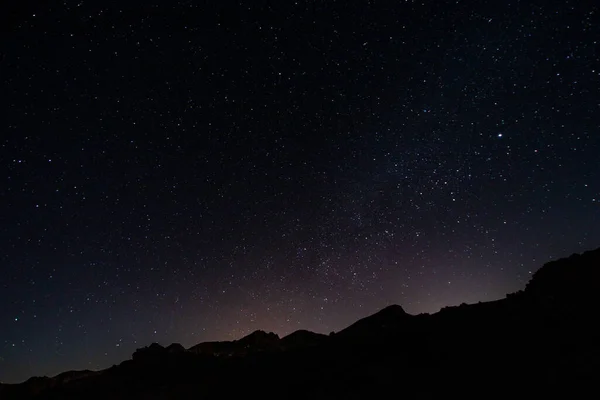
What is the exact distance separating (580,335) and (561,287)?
10551mm

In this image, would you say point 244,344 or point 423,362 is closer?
point 423,362

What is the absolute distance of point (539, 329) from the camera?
21.2 meters

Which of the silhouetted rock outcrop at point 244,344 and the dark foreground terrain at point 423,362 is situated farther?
the silhouetted rock outcrop at point 244,344

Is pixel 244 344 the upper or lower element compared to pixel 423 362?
upper

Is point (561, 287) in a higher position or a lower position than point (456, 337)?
higher

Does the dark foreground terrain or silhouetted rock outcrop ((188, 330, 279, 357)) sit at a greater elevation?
silhouetted rock outcrop ((188, 330, 279, 357))

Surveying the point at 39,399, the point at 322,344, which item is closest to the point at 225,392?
the point at 322,344

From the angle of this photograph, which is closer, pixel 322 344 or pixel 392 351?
pixel 392 351

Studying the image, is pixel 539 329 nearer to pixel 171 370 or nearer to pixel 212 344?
pixel 171 370

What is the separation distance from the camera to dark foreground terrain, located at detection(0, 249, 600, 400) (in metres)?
15.2

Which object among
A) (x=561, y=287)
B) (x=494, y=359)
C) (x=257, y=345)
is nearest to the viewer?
(x=494, y=359)

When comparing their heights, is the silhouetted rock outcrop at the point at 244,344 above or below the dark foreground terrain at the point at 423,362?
above

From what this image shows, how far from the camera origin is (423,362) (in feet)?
67.5

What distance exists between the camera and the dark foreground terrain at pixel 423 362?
15.2 metres
